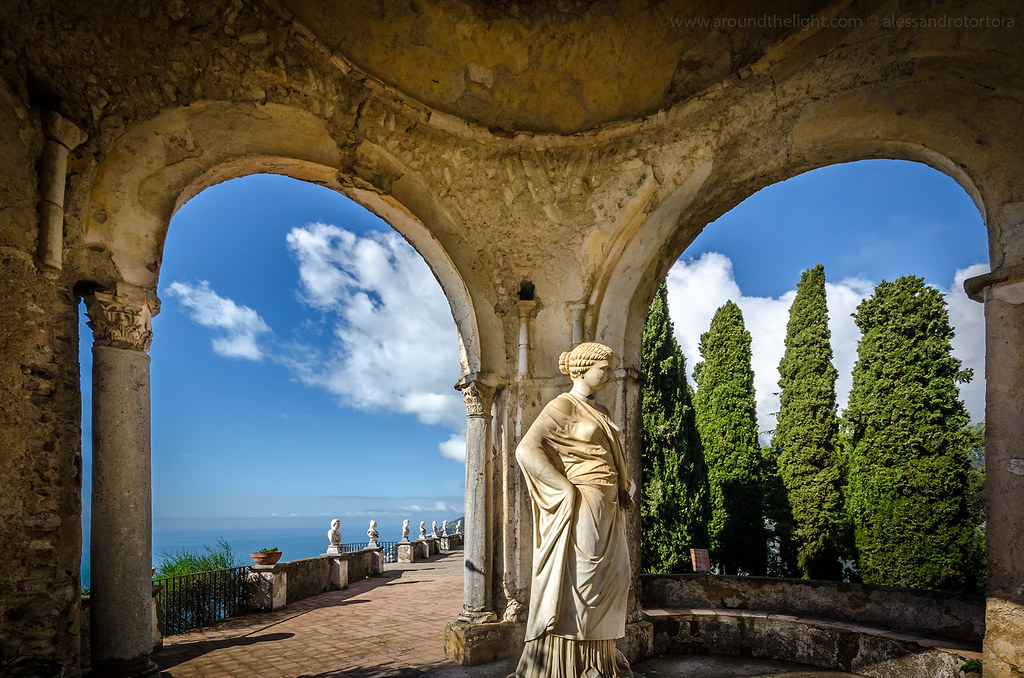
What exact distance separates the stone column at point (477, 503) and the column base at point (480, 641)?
9cm

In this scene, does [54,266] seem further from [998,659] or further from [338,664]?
[998,659]

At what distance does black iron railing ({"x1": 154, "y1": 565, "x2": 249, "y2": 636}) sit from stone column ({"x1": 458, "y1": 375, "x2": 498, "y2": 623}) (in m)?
3.28

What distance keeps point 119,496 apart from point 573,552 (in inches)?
114

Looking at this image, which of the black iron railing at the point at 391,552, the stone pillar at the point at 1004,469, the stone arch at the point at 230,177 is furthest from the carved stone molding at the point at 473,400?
the black iron railing at the point at 391,552

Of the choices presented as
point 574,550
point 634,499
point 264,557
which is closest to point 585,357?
point 574,550

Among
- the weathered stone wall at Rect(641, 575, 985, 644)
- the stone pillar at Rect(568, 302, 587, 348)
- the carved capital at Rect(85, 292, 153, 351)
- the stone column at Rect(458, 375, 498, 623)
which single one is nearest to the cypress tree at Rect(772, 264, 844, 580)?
the weathered stone wall at Rect(641, 575, 985, 644)

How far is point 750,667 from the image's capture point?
5.42 metres

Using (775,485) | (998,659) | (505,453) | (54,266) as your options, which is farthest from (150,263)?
(775,485)

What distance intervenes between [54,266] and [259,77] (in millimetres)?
2114

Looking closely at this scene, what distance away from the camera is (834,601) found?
19.5 ft

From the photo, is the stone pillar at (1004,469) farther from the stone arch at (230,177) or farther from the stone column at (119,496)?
the stone column at (119,496)

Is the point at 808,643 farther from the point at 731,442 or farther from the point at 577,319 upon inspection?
the point at 731,442

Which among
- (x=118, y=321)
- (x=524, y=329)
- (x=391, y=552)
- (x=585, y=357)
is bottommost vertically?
(x=391, y=552)

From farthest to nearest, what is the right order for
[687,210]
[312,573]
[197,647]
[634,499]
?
1. [312,573]
2. [197,647]
3. [687,210]
4. [634,499]
